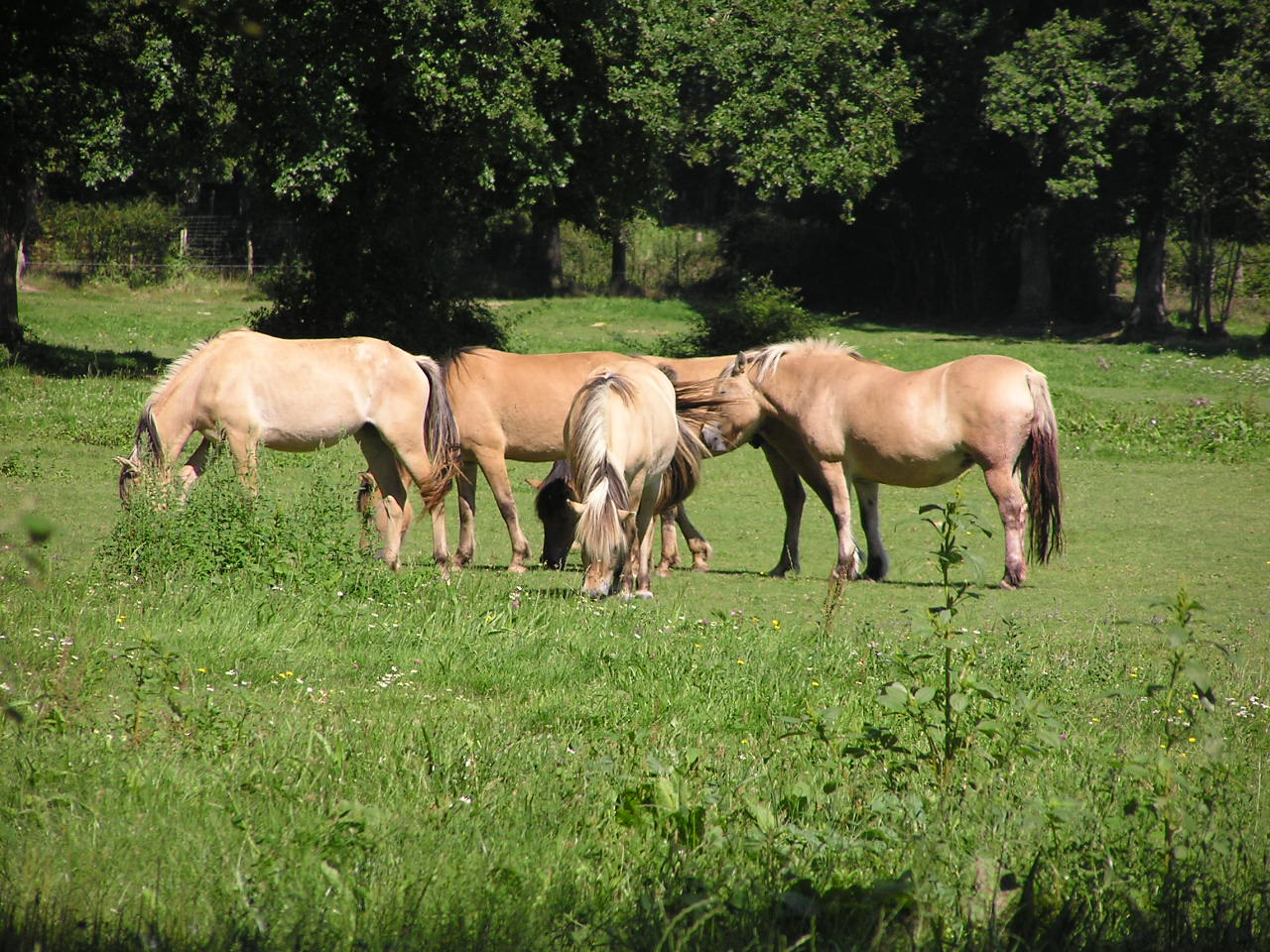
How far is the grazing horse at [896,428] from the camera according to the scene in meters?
10.5

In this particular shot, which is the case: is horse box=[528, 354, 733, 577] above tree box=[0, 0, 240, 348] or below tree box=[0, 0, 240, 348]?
below

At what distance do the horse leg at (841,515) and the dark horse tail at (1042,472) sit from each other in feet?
4.96

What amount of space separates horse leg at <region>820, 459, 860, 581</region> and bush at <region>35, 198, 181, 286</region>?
29.4 metres

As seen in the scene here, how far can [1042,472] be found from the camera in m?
10.5

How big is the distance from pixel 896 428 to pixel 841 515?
2.86 feet

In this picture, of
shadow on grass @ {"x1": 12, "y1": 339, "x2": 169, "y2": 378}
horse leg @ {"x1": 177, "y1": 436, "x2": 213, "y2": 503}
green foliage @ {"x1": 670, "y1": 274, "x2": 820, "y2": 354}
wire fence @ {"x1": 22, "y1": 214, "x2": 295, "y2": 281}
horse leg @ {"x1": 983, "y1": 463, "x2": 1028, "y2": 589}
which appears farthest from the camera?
wire fence @ {"x1": 22, "y1": 214, "x2": 295, "y2": 281}

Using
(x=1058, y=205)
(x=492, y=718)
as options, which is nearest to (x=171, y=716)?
(x=492, y=718)

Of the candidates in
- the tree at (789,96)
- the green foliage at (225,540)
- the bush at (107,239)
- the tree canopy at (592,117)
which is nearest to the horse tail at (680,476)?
the green foliage at (225,540)

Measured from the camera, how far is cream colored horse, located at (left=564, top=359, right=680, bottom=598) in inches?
323

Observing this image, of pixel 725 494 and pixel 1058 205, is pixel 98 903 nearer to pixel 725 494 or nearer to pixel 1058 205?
pixel 725 494

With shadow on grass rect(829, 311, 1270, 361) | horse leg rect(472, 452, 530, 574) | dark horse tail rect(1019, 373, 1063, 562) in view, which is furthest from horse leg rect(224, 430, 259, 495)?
shadow on grass rect(829, 311, 1270, 361)

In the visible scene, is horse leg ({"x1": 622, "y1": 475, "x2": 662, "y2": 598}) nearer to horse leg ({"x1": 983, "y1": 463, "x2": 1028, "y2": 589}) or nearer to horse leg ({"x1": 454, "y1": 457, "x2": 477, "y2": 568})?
horse leg ({"x1": 454, "y1": 457, "x2": 477, "y2": 568})

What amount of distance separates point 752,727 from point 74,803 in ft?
8.65

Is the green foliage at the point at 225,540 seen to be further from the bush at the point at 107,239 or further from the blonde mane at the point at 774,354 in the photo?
the bush at the point at 107,239
